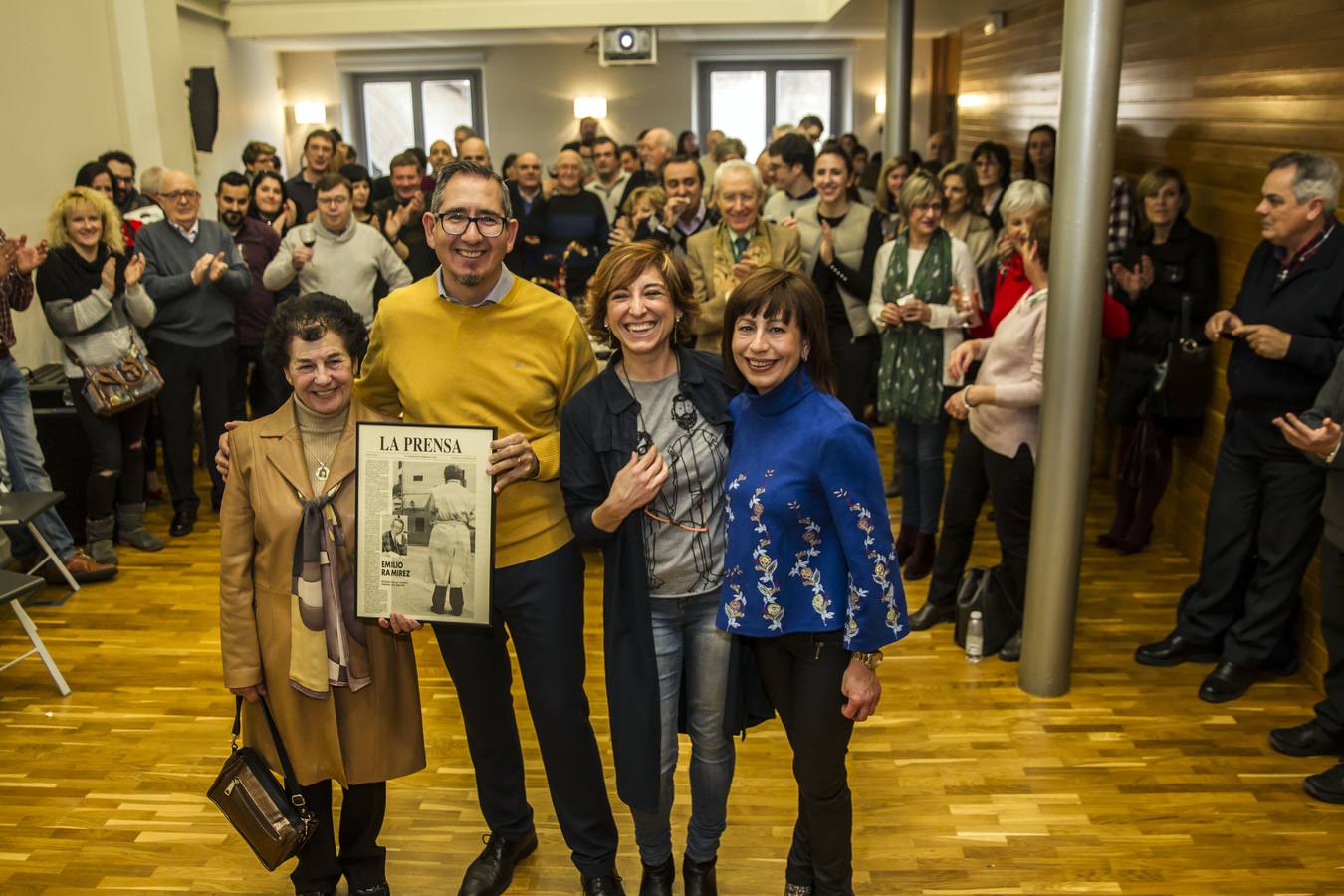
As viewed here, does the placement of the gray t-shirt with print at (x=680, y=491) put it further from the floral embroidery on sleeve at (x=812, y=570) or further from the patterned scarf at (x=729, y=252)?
the patterned scarf at (x=729, y=252)

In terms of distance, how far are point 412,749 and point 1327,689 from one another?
2.95 m

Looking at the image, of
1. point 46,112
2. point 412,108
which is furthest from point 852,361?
point 412,108

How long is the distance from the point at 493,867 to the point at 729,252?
2585 mm

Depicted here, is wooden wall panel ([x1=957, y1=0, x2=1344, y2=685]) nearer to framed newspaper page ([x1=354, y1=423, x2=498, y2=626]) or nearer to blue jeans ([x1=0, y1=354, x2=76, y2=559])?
framed newspaper page ([x1=354, y1=423, x2=498, y2=626])

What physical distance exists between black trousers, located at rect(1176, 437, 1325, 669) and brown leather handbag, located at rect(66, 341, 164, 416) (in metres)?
4.82

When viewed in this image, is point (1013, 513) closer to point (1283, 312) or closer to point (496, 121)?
point (1283, 312)

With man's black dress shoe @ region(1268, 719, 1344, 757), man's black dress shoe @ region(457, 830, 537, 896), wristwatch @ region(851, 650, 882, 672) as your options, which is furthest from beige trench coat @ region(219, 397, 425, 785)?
man's black dress shoe @ region(1268, 719, 1344, 757)

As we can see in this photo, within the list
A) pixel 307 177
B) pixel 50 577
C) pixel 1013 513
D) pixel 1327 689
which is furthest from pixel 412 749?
pixel 307 177

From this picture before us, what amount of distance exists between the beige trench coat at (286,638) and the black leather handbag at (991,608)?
2468mm

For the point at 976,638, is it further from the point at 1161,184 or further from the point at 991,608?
the point at 1161,184

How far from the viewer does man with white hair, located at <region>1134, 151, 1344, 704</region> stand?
379 cm

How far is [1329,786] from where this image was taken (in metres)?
3.53

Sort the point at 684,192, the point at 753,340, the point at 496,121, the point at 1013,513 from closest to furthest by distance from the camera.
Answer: the point at 753,340
the point at 1013,513
the point at 684,192
the point at 496,121

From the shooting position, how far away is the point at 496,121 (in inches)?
625
